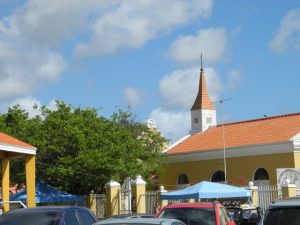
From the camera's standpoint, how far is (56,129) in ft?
116

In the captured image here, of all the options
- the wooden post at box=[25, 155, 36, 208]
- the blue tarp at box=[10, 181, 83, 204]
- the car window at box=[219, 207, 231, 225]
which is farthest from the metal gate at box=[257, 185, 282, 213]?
the car window at box=[219, 207, 231, 225]

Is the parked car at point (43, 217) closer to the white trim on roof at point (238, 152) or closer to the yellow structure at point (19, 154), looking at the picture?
the yellow structure at point (19, 154)

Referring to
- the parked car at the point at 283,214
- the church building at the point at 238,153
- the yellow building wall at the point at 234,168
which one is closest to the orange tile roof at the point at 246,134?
the church building at the point at 238,153

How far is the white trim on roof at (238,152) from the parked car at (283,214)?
3239cm

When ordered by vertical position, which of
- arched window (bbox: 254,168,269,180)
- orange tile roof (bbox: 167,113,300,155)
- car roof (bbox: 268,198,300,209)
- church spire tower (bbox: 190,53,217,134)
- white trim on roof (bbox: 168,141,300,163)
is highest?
church spire tower (bbox: 190,53,217,134)

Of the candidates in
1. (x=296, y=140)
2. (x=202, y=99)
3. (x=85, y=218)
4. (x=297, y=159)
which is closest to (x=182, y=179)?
(x=297, y=159)

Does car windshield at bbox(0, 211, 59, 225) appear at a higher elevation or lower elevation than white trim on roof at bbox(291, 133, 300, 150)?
lower

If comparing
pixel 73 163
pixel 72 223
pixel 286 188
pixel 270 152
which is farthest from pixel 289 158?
pixel 72 223

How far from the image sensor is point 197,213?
44.5ft

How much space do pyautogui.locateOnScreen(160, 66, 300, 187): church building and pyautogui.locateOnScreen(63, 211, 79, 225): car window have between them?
1143 inches

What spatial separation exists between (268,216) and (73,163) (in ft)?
78.6

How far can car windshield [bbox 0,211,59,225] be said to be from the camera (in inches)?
445

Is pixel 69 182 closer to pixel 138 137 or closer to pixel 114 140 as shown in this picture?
pixel 114 140

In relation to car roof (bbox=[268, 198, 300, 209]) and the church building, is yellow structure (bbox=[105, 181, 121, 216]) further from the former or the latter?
car roof (bbox=[268, 198, 300, 209])
